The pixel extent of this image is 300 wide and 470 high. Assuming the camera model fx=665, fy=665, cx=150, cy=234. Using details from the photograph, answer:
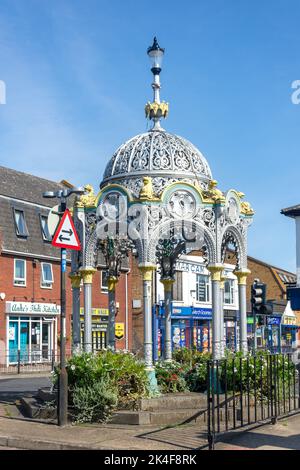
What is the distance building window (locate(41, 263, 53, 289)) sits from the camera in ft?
127

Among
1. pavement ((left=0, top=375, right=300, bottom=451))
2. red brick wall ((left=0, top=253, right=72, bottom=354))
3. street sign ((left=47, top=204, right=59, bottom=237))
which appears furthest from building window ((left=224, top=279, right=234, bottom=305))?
pavement ((left=0, top=375, right=300, bottom=451))

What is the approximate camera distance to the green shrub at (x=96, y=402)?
12500mm

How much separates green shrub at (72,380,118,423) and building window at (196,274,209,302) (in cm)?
3582

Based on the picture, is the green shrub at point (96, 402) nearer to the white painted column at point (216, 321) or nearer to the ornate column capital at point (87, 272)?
the white painted column at point (216, 321)

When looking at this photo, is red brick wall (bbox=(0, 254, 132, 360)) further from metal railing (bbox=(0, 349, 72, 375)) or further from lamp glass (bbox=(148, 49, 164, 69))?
lamp glass (bbox=(148, 49, 164, 69))

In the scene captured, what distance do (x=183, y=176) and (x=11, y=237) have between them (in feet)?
73.9

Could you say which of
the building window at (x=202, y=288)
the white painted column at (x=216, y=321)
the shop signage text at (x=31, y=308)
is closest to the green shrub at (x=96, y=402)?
the white painted column at (x=216, y=321)

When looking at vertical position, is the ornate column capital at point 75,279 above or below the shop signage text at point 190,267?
below

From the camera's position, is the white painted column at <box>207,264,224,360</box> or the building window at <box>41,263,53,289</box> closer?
the white painted column at <box>207,264,224,360</box>

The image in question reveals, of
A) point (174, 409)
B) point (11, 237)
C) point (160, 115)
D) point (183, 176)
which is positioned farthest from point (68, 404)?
point (11, 237)

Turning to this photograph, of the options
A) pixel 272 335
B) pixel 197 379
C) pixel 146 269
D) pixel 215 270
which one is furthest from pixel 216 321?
pixel 272 335

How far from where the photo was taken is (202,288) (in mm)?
49188

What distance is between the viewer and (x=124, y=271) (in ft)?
142

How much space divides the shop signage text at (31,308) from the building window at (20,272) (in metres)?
1.19
